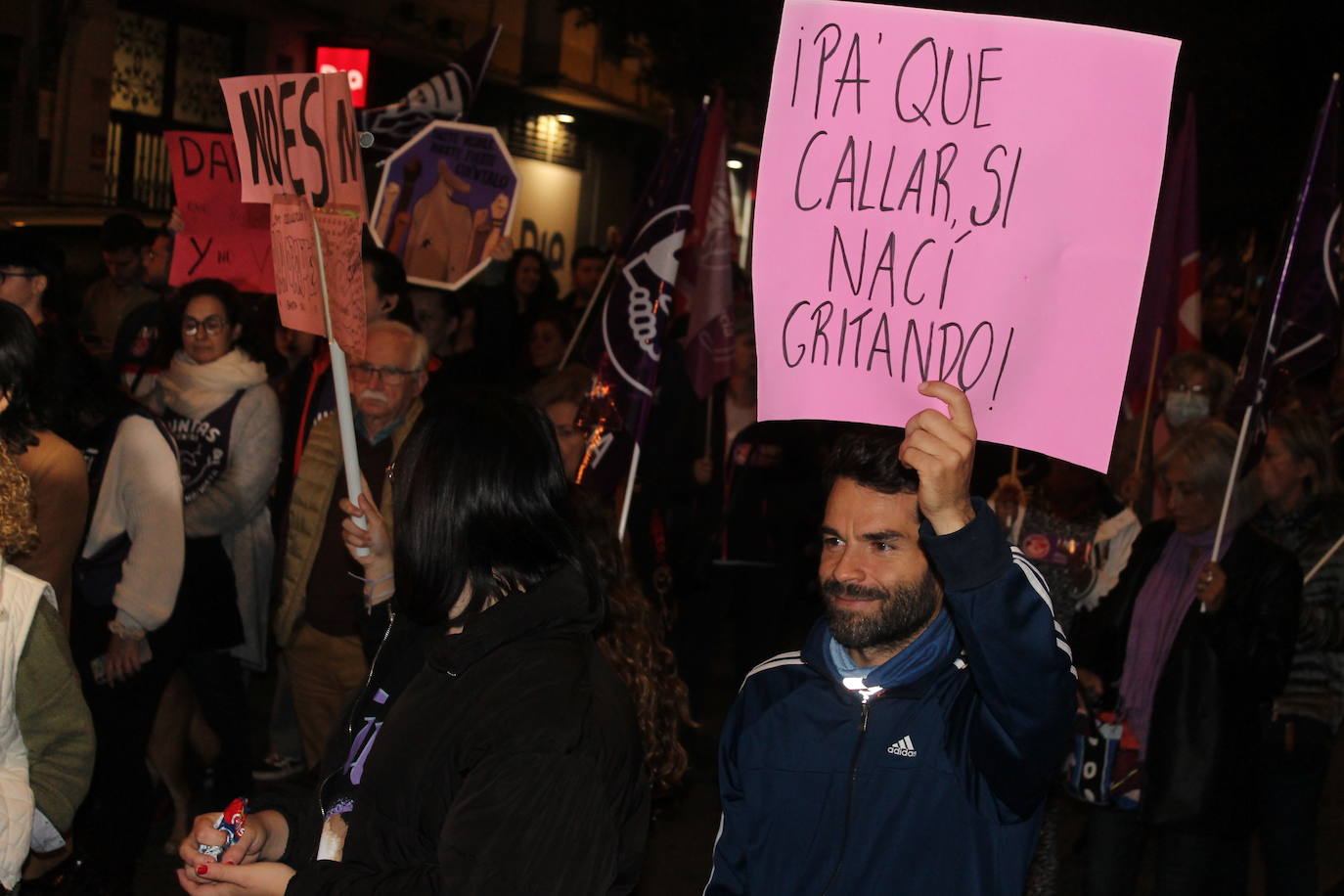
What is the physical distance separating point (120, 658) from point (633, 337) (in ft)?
7.36

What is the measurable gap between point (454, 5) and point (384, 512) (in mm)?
19838

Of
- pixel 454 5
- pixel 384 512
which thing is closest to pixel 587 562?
pixel 384 512

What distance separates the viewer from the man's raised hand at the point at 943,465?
230 centimetres

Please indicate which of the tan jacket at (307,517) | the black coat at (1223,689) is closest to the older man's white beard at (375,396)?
the tan jacket at (307,517)

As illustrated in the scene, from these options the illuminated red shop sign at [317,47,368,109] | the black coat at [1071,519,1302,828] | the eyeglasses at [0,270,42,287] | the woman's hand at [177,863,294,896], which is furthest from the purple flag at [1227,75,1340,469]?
the illuminated red shop sign at [317,47,368,109]

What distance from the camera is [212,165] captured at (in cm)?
653

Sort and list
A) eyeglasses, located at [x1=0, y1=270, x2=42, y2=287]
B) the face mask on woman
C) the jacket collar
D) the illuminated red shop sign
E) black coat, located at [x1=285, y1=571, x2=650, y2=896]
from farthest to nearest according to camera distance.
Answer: the illuminated red shop sign
the face mask on woman
eyeglasses, located at [x1=0, y1=270, x2=42, y2=287]
the jacket collar
black coat, located at [x1=285, y1=571, x2=650, y2=896]

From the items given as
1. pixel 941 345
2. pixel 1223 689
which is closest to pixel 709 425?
pixel 1223 689

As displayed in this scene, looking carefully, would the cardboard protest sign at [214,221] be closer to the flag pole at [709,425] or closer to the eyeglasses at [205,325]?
the eyeglasses at [205,325]

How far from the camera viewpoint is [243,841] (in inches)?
97.6

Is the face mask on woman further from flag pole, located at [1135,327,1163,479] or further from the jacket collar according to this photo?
the jacket collar

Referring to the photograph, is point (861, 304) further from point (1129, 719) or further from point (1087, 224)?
point (1129, 719)

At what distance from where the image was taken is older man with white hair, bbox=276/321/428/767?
17.6 feet

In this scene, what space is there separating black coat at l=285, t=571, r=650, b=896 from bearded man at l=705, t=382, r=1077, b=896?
43 centimetres
